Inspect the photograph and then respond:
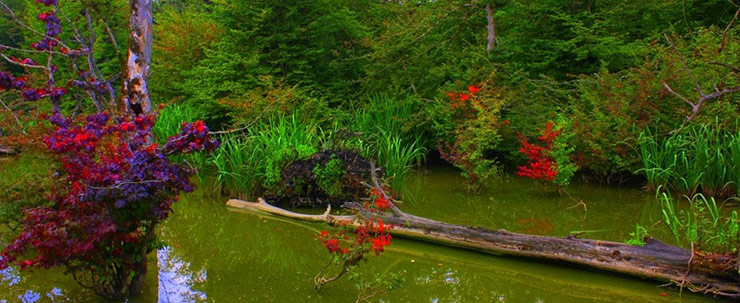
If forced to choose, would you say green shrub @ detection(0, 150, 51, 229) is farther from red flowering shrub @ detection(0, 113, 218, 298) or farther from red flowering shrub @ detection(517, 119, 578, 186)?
red flowering shrub @ detection(517, 119, 578, 186)

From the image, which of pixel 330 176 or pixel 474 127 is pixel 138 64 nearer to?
pixel 330 176

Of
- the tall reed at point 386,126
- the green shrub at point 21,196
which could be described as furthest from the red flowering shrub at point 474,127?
the green shrub at point 21,196

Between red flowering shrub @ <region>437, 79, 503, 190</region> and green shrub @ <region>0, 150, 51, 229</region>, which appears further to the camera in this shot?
red flowering shrub @ <region>437, 79, 503, 190</region>

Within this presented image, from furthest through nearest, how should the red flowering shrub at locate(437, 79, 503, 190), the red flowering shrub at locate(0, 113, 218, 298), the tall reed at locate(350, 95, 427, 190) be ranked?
the tall reed at locate(350, 95, 427, 190) < the red flowering shrub at locate(437, 79, 503, 190) < the red flowering shrub at locate(0, 113, 218, 298)

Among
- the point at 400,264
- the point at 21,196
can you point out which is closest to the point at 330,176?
the point at 400,264

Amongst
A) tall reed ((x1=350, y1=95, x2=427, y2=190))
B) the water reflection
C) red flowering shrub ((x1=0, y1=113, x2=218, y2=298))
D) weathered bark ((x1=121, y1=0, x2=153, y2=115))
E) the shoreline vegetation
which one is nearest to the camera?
red flowering shrub ((x1=0, y1=113, x2=218, y2=298))

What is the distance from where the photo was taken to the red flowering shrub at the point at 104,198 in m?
3.39

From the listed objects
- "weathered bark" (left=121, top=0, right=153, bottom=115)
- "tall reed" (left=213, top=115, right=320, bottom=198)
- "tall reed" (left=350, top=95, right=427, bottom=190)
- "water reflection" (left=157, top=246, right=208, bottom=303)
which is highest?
"weathered bark" (left=121, top=0, right=153, bottom=115)

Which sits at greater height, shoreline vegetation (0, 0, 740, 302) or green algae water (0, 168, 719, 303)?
shoreline vegetation (0, 0, 740, 302)

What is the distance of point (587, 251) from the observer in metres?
4.52

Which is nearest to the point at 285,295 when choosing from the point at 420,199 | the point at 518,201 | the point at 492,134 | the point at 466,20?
the point at 420,199

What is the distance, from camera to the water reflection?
13.2ft

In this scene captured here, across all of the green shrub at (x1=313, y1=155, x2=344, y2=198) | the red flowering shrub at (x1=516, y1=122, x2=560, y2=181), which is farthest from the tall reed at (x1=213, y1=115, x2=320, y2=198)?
the red flowering shrub at (x1=516, y1=122, x2=560, y2=181)

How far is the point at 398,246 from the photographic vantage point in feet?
17.5
